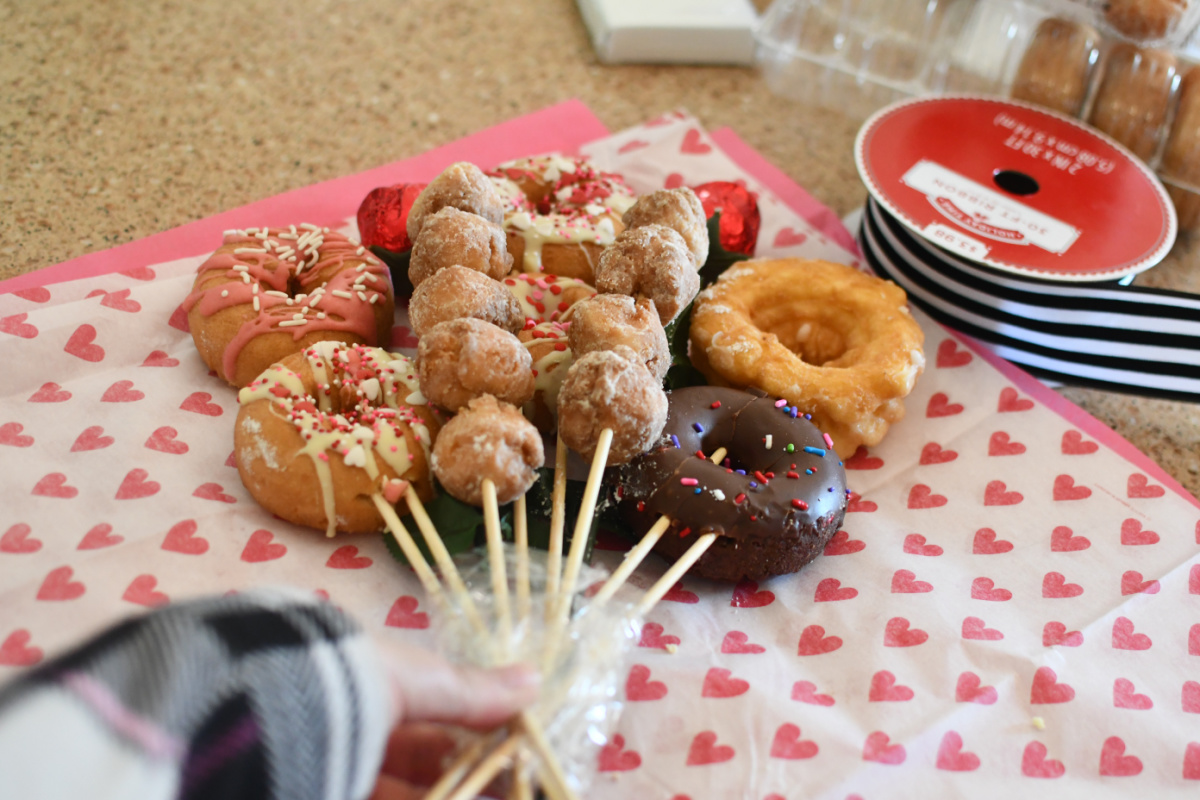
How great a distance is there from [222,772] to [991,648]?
1.02 metres

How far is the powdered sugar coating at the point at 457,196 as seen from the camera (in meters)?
1.41

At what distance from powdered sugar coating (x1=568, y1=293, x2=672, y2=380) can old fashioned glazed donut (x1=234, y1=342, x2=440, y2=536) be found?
0.83 feet

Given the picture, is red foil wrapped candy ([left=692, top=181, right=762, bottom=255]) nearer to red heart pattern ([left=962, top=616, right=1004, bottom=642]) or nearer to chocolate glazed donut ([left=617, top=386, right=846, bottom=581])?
chocolate glazed donut ([left=617, top=386, right=846, bottom=581])

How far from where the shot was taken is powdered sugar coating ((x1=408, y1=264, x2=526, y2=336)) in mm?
1266

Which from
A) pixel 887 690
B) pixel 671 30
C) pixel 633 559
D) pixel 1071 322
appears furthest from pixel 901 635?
pixel 671 30

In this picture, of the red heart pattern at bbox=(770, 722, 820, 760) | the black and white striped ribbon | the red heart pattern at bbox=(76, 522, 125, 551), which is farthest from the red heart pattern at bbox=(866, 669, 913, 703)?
the red heart pattern at bbox=(76, 522, 125, 551)

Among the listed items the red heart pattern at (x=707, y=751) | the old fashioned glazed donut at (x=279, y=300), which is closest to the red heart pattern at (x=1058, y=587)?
the red heart pattern at (x=707, y=751)

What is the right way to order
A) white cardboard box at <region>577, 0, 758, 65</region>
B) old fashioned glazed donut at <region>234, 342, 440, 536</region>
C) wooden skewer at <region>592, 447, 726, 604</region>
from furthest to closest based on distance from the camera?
white cardboard box at <region>577, 0, 758, 65</region> → old fashioned glazed donut at <region>234, 342, 440, 536</region> → wooden skewer at <region>592, 447, 726, 604</region>

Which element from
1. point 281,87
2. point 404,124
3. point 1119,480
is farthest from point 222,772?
point 281,87

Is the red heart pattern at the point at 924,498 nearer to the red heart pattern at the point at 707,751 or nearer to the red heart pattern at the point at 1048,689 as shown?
the red heart pattern at the point at 1048,689

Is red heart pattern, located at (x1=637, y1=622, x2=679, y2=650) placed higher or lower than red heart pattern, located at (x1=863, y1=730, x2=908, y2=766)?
higher

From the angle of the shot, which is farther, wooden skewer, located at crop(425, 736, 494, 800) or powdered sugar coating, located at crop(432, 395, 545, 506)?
powdered sugar coating, located at crop(432, 395, 545, 506)

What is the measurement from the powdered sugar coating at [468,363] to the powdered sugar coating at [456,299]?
5 cm

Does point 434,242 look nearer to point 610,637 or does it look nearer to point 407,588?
point 407,588
